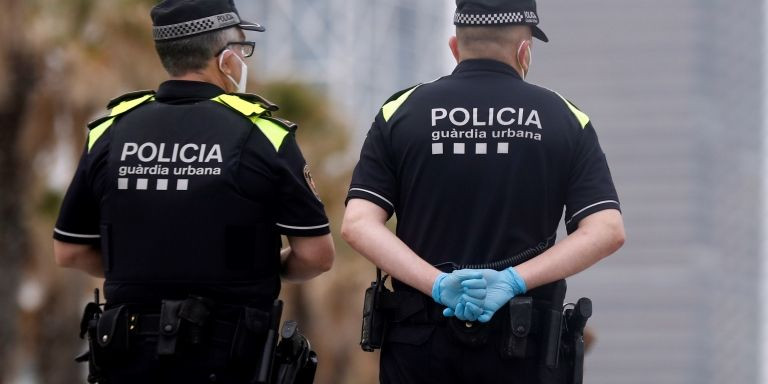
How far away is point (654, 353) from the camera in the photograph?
180250 mm

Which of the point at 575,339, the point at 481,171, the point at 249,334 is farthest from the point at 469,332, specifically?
the point at 249,334

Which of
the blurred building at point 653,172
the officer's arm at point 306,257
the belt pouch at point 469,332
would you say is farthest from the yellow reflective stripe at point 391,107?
the blurred building at point 653,172

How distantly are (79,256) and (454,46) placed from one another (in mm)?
1610

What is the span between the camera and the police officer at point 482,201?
16.6 feet

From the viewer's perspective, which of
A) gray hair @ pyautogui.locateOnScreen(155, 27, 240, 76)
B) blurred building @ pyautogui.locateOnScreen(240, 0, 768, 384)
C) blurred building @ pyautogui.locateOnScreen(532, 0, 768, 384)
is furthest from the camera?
blurred building @ pyautogui.locateOnScreen(532, 0, 768, 384)

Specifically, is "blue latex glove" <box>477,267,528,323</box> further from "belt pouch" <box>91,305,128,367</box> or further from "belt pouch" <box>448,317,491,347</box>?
"belt pouch" <box>91,305,128,367</box>

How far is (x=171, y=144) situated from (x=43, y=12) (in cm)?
1496

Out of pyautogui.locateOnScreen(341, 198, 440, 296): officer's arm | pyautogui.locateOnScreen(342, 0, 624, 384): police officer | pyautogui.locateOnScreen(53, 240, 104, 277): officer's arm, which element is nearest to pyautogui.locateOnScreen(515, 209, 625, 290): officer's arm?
pyautogui.locateOnScreen(342, 0, 624, 384): police officer

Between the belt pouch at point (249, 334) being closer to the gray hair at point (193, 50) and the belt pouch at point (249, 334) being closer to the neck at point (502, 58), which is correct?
the gray hair at point (193, 50)

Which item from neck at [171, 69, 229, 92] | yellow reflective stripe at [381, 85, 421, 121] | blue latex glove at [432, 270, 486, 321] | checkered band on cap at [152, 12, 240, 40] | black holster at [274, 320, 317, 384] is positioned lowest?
black holster at [274, 320, 317, 384]

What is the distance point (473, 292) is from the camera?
4895mm

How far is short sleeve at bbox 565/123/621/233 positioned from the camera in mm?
5145

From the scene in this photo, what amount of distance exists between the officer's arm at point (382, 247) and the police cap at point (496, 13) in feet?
2.44

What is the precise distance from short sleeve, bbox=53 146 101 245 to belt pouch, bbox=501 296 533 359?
1.60 metres
